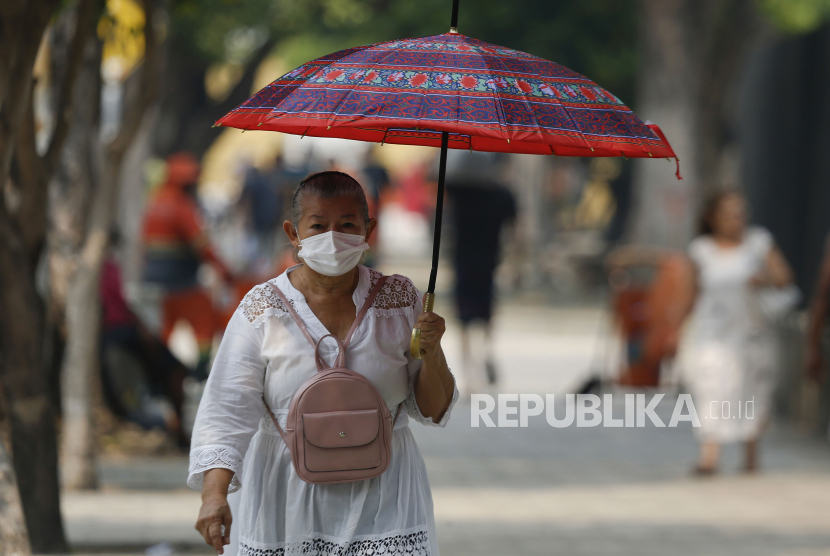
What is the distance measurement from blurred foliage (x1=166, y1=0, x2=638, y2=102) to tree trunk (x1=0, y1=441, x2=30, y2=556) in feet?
54.9

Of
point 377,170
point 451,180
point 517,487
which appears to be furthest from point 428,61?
point 377,170

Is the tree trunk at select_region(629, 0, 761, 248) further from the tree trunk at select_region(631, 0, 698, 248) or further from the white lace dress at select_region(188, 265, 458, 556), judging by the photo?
the white lace dress at select_region(188, 265, 458, 556)

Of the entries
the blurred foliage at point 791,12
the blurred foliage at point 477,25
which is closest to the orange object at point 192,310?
the blurred foliage at point 791,12

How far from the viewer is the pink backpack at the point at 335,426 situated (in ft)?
10.7

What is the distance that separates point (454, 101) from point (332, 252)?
1.62 ft

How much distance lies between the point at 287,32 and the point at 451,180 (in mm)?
12198

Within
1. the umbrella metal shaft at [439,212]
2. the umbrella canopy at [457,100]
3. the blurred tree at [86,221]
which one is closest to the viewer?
the umbrella canopy at [457,100]

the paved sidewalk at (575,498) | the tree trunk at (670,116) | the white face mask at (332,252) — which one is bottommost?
the paved sidewalk at (575,498)

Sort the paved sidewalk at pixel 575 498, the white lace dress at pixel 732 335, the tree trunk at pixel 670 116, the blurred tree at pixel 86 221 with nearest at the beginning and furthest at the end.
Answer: the paved sidewalk at pixel 575 498 < the blurred tree at pixel 86 221 < the white lace dress at pixel 732 335 < the tree trunk at pixel 670 116

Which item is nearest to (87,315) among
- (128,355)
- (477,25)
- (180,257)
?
(128,355)

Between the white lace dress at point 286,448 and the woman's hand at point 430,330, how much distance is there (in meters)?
0.13

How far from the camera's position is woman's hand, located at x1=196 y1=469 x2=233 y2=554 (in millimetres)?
3189

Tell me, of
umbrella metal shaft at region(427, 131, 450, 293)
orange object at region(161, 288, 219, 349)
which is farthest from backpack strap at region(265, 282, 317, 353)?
orange object at region(161, 288, 219, 349)

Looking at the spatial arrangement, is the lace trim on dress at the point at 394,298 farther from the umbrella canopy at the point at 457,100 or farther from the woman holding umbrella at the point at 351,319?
the umbrella canopy at the point at 457,100
